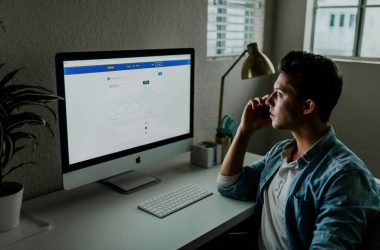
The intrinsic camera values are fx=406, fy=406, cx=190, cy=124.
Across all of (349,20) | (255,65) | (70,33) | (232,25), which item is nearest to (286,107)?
(255,65)

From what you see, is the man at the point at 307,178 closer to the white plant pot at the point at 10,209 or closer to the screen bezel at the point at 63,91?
the screen bezel at the point at 63,91

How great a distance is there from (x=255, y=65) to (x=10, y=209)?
1.15 metres

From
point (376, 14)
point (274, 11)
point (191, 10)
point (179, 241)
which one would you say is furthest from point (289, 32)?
point (179, 241)

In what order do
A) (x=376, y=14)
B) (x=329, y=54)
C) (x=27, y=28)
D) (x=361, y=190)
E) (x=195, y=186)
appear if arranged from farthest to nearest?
(x=329, y=54) < (x=376, y=14) < (x=195, y=186) < (x=27, y=28) < (x=361, y=190)

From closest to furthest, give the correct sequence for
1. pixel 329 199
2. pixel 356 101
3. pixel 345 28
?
pixel 329 199 < pixel 356 101 < pixel 345 28

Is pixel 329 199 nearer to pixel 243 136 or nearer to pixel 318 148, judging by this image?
pixel 318 148

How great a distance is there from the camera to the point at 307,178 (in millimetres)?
1354

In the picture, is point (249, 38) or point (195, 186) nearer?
point (195, 186)

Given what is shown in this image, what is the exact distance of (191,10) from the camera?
2104 mm

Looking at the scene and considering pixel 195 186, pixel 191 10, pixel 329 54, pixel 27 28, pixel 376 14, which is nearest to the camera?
pixel 27 28

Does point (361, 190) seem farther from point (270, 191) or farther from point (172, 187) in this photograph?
point (172, 187)

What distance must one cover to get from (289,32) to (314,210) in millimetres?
1619

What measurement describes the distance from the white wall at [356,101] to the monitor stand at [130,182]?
4.41 feet

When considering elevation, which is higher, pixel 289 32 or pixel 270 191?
pixel 289 32
